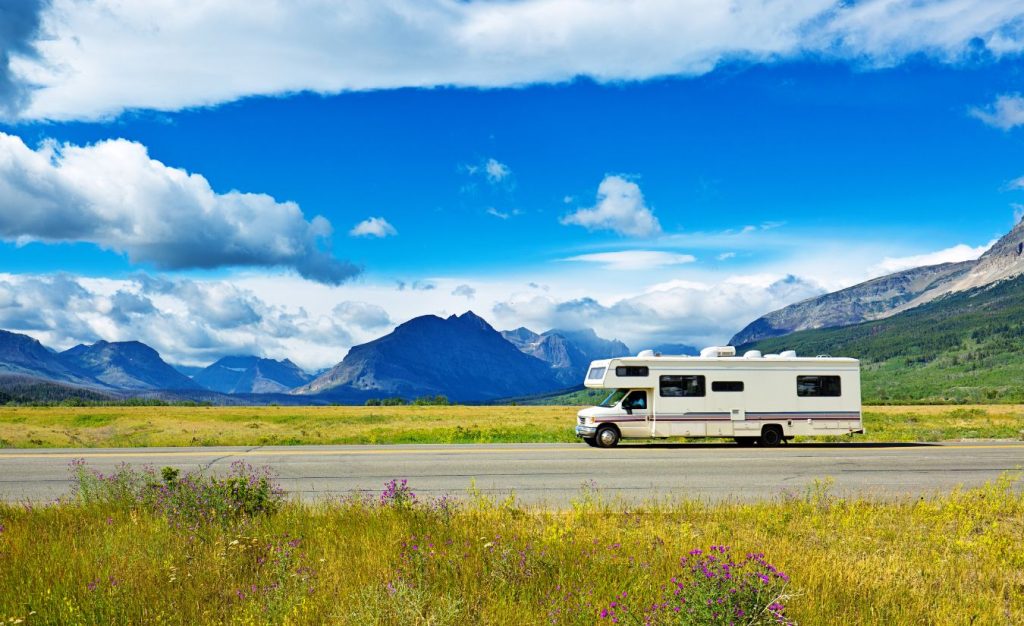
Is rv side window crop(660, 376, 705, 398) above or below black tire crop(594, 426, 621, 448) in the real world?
above

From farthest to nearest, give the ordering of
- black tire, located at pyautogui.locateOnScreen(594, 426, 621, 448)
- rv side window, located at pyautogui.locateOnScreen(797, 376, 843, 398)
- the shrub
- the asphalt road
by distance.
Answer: rv side window, located at pyautogui.locateOnScreen(797, 376, 843, 398), black tire, located at pyautogui.locateOnScreen(594, 426, 621, 448), the asphalt road, the shrub

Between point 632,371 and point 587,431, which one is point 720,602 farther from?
point 632,371

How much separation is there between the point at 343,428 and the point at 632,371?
2983 centimetres

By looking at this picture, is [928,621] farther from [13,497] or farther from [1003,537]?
[13,497]

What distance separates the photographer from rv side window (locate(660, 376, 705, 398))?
78.6ft

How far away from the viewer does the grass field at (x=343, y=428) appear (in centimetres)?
2949

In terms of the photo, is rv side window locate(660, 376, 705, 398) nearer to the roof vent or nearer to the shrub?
the roof vent

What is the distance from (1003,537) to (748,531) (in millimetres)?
3530

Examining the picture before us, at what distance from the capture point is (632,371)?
949 inches

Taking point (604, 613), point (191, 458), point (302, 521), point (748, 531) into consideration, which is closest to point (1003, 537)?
point (748, 531)

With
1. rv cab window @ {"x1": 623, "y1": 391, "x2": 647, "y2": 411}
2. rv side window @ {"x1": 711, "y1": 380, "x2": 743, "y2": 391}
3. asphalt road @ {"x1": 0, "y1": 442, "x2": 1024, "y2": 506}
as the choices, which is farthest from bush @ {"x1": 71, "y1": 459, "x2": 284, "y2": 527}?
rv side window @ {"x1": 711, "y1": 380, "x2": 743, "y2": 391}

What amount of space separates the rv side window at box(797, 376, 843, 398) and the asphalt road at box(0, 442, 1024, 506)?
1.77 metres

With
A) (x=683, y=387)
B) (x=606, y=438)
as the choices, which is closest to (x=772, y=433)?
(x=683, y=387)

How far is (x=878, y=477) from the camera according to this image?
1686 centimetres
